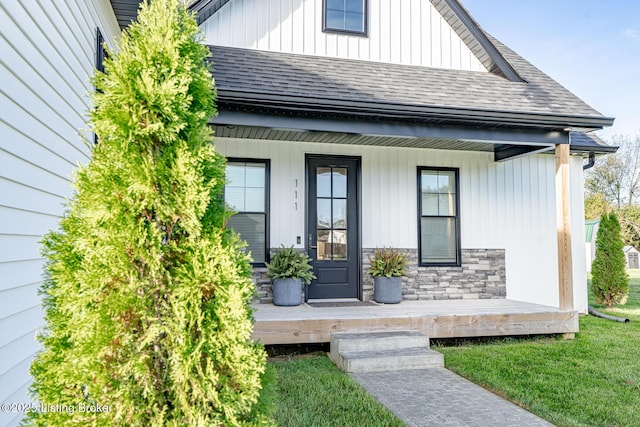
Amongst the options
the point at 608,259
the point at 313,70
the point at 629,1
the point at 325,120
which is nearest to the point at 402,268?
the point at 325,120

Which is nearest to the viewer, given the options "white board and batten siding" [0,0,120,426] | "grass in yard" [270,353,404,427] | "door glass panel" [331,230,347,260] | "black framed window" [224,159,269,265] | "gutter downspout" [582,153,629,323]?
"white board and batten siding" [0,0,120,426]

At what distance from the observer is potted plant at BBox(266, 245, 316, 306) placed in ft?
19.9

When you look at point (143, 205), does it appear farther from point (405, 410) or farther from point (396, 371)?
point (396, 371)

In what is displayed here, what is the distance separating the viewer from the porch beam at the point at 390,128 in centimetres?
500

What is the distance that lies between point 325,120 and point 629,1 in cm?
2010

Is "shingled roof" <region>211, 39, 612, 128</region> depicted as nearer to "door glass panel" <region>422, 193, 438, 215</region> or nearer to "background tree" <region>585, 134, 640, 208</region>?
"door glass panel" <region>422, 193, 438, 215</region>

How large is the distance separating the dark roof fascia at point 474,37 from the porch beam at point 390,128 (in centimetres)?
136

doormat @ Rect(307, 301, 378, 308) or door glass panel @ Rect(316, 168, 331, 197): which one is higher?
door glass panel @ Rect(316, 168, 331, 197)

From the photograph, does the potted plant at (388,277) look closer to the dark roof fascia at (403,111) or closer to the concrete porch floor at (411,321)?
the concrete porch floor at (411,321)

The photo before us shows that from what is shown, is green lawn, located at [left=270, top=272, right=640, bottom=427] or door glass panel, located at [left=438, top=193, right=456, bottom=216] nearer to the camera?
green lawn, located at [left=270, top=272, right=640, bottom=427]

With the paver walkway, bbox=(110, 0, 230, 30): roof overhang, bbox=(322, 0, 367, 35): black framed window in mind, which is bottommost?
the paver walkway

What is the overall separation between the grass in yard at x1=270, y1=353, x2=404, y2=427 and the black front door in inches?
81.6

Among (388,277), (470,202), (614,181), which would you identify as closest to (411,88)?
(470,202)

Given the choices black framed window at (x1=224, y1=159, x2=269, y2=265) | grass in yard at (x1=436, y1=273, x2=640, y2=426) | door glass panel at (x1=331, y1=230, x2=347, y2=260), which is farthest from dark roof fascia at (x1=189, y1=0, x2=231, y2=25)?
grass in yard at (x1=436, y1=273, x2=640, y2=426)
